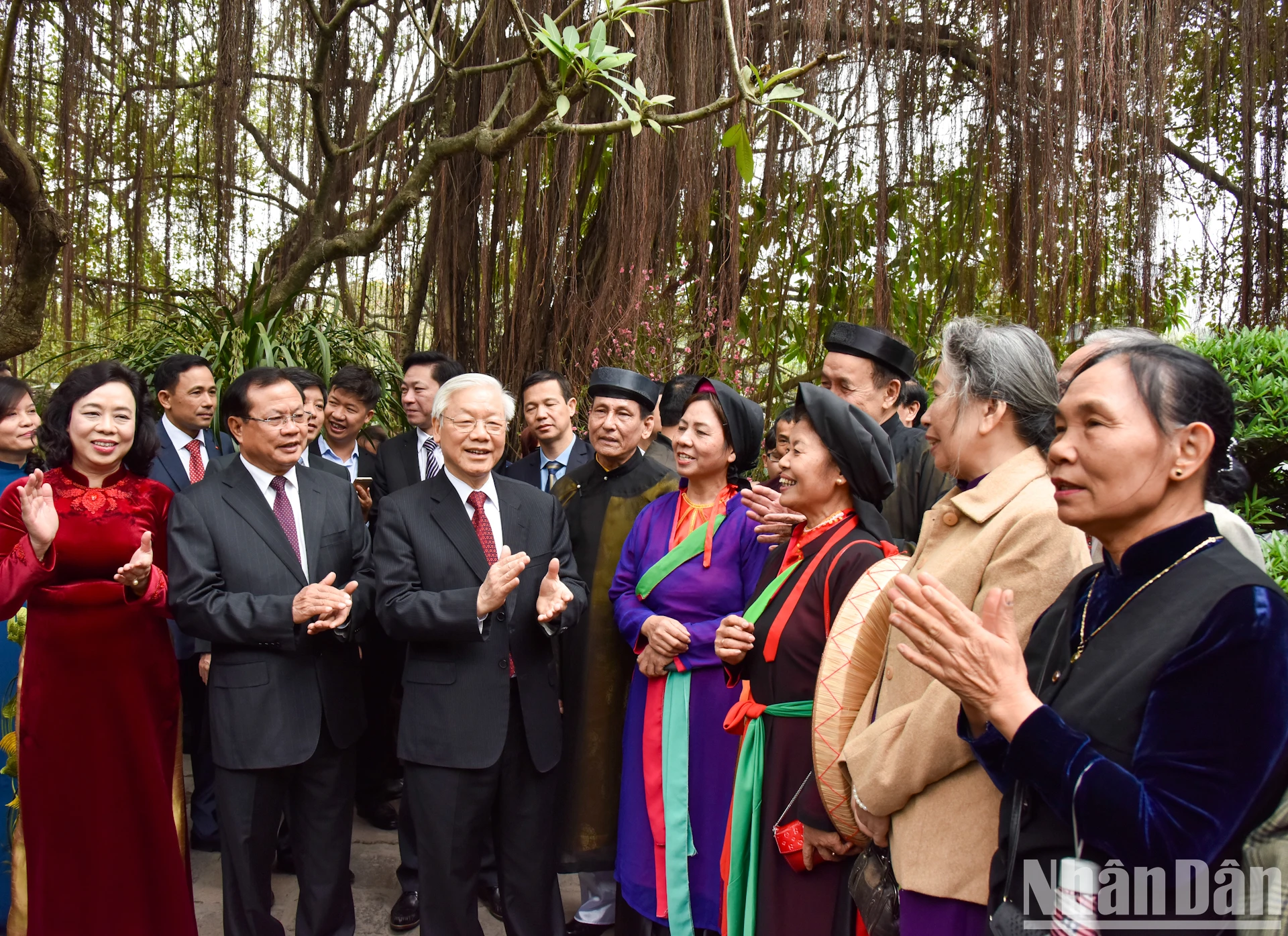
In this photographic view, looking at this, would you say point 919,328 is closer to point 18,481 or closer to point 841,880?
point 841,880

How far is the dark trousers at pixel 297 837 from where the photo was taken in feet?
8.85

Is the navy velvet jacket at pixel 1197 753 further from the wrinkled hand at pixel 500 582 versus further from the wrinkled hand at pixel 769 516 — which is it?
the wrinkled hand at pixel 500 582

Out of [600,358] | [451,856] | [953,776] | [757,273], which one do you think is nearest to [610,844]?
[451,856]

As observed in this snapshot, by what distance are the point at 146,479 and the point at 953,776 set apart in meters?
2.59

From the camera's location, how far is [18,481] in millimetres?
2809

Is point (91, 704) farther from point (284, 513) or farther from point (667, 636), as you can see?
point (667, 636)

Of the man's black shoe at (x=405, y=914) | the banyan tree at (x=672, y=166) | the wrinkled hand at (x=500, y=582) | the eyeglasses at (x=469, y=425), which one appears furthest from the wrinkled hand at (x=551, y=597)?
the banyan tree at (x=672, y=166)

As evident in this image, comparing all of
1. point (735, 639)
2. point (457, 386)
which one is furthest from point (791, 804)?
point (457, 386)

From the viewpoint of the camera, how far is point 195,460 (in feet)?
12.3

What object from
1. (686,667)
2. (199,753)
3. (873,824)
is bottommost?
(199,753)

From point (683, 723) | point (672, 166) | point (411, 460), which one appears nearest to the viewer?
point (683, 723)

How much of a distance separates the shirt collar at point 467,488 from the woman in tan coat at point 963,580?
1402 millimetres

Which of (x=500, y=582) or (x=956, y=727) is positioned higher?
(x=500, y=582)

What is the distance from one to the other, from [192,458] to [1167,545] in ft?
11.3
